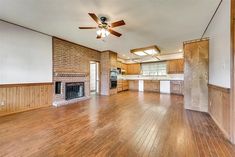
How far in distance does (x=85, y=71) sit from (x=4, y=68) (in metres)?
3.29

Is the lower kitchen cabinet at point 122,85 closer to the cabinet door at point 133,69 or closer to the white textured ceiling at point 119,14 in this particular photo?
the cabinet door at point 133,69

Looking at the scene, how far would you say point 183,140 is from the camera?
2.13 metres

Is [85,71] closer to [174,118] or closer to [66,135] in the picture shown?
[66,135]

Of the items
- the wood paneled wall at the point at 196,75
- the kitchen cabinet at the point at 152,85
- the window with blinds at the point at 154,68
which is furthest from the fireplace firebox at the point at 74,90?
the window with blinds at the point at 154,68

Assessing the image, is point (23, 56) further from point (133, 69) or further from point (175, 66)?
point (175, 66)

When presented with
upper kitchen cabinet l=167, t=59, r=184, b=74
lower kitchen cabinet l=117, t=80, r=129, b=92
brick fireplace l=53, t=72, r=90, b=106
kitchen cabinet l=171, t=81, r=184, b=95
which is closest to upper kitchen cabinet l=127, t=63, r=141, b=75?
lower kitchen cabinet l=117, t=80, r=129, b=92

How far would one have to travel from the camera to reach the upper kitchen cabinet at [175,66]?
299 inches

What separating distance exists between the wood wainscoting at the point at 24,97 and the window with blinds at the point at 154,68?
681 cm

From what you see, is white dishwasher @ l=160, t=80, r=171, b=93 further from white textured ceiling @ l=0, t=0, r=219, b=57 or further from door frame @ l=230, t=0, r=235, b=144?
door frame @ l=230, t=0, r=235, b=144

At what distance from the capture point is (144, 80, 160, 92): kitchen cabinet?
8.55 m

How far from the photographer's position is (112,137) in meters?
2.24

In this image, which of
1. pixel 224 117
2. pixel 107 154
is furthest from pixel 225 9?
pixel 107 154

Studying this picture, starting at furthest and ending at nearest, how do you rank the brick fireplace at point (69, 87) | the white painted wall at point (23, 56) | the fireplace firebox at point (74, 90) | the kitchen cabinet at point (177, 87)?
1. the kitchen cabinet at point (177, 87)
2. the fireplace firebox at point (74, 90)
3. the brick fireplace at point (69, 87)
4. the white painted wall at point (23, 56)

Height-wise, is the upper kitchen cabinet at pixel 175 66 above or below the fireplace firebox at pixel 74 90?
above
